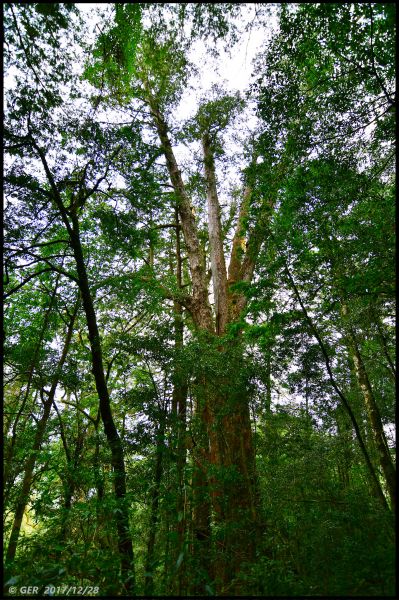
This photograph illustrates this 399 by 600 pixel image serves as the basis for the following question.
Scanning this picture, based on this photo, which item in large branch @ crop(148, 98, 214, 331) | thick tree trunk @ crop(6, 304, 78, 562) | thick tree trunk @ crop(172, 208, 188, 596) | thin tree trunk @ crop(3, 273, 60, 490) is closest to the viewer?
thick tree trunk @ crop(172, 208, 188, 596)

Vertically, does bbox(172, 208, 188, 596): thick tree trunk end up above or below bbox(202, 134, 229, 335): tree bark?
below

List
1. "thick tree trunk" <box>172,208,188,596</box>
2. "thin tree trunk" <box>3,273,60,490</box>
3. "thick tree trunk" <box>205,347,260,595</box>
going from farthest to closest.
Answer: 1. "thin tree trunk" <box>3,273,60,490</box>
2. "thick tree trunk" <box>205,347,260,595</box>
3. "thick tree trunk" <box>172,208,188,596</box>

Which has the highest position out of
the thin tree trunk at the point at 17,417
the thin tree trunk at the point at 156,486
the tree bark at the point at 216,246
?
the tree bark at the point at 216,246

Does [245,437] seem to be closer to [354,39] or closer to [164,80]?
[354,39]

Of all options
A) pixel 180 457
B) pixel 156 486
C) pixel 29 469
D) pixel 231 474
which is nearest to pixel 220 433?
pixel 180 457

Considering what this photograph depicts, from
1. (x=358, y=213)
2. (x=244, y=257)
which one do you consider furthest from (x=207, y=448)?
(x=244, y=257)

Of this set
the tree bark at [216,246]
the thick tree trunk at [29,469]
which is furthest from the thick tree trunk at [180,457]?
the thick tree trunk at [29,469]

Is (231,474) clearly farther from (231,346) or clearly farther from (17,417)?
(17,417)

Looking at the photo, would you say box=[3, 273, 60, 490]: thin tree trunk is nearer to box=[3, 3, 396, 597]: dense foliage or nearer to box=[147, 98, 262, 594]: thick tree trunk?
box=[3, 3, 396, 597]: dense foliage

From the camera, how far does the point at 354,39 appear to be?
339 cm

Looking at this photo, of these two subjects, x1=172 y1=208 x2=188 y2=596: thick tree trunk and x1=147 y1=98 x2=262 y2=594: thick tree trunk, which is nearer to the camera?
x1=172 y1=208 x2=188 y2=596: thick tree trunk

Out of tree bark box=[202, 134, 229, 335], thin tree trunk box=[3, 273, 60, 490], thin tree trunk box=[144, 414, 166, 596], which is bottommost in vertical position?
thin tree trunk box=[144, 414, 166, 596]

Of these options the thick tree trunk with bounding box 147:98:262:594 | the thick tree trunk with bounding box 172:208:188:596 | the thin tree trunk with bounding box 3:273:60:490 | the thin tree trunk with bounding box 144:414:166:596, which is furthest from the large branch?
the thin tree trunk with bounding box 3:273:60:490

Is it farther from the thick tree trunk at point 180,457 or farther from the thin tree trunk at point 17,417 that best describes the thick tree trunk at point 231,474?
the thin tree trunk at point 17,417
